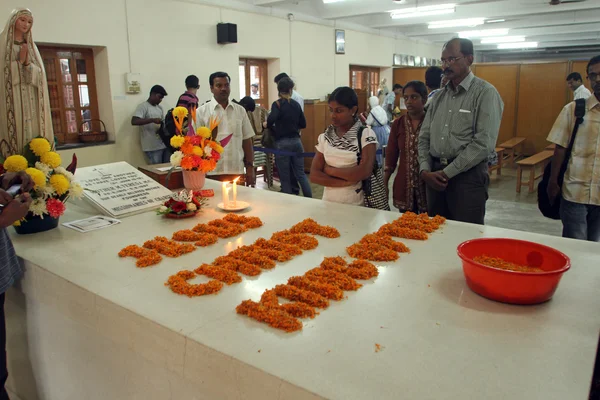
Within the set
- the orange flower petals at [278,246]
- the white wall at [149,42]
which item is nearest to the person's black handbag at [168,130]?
the white wall at [149,42]

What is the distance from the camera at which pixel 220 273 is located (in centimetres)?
148

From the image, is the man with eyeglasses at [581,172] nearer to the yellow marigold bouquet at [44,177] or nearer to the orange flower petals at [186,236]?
the orange flower petals at [186,236]

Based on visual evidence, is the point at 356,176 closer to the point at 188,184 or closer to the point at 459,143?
the point at 459,143

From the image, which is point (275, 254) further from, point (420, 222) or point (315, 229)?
point (420, 222)

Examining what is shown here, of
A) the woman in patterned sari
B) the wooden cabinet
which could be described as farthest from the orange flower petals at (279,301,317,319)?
the wooden cabinet

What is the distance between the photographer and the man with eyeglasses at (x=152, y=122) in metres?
5.76

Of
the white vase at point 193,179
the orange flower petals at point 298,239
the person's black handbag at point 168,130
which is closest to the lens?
the orange flower petals at point 298,239

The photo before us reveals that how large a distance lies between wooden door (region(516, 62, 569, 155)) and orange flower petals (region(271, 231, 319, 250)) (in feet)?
27.1

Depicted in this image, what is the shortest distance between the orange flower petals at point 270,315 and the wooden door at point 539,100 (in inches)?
347

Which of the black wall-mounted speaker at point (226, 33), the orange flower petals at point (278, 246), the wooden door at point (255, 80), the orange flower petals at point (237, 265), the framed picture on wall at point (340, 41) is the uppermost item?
the framed picture on wall at point (340, 41)

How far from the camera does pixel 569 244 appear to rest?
1.69 m

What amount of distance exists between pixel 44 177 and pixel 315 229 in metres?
1.12

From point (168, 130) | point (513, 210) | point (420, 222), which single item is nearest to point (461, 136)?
point (420, 222)

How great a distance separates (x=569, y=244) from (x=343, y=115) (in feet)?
3.81
